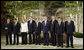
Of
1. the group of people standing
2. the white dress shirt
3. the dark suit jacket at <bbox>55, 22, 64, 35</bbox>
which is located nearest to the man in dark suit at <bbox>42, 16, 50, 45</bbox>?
the group of people standing

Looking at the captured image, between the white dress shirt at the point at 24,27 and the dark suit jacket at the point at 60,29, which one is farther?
the white dress shirt at the point at 24,27

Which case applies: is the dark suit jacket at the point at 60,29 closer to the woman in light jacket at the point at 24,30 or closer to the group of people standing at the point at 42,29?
the group of people standing at the point at 42,29

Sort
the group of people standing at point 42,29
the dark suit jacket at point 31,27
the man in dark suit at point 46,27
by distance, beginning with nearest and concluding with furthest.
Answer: the group of people standing at point 42,29 < the man in dark suit at point 46,27 < the dark suit jacket at point 31,27

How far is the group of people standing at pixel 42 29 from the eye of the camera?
991 centimetres

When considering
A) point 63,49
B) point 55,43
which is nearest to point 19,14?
point 55,43

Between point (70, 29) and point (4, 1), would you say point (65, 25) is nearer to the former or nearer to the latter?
point (70, 29)

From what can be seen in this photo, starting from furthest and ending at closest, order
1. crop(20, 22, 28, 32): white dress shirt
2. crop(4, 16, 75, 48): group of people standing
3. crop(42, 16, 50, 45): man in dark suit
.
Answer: crop(20, 22, 28, 32): white dress shirt < crop(42, 16, 50, 45): man in dark suit < crop(4, 16, 75, 48): group of people standing

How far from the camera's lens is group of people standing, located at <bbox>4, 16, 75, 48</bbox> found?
9.91 m

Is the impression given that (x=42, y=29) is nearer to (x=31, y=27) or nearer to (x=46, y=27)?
(x=46, y=27)

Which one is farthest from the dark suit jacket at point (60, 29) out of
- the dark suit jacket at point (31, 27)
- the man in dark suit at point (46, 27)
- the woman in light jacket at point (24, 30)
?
the woman in light jacket at point (24, 30)

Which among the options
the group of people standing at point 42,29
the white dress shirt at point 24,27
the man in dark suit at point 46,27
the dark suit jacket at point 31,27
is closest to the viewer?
the group of people standing at point 42,29

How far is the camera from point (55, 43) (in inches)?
414

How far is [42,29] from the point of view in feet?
34.6

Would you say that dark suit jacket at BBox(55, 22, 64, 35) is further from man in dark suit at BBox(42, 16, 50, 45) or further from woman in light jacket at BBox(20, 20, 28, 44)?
woman in light jacket at BBox(20, 20, 28, 44)
